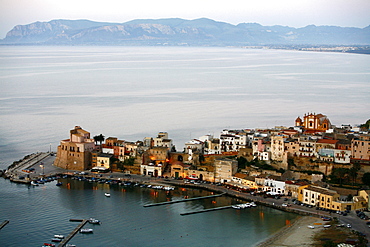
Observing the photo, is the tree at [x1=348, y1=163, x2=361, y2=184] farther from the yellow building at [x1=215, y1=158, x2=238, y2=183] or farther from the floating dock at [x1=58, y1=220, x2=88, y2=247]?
the floating dock at [x1=58, y1=220, x2=88, y2=247]

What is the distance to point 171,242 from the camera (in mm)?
14414

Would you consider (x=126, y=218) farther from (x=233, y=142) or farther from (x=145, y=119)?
(x=145, y=119)

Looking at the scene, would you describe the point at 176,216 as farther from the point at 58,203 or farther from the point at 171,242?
the point at 58,203

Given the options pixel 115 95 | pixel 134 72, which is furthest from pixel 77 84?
pixel 134 72

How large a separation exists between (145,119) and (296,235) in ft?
63.6

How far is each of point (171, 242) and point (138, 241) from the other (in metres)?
0.78

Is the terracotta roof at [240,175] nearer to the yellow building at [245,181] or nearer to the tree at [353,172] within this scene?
the yellow building at [245,181]

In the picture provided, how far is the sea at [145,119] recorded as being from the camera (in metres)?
15.3

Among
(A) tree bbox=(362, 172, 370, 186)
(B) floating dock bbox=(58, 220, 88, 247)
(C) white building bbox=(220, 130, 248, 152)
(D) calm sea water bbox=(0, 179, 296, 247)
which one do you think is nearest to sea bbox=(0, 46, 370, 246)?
(D) calm sea water bbox=(0, 179, 296, 247)

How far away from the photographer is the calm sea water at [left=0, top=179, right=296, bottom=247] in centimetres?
1455

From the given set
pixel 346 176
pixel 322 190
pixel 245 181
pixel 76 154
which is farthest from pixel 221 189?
pixel 76 154

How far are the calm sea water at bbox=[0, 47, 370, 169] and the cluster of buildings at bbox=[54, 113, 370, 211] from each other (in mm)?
3825

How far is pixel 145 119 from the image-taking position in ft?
109

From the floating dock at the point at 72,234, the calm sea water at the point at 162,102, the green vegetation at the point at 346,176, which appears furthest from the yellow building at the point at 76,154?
the green vegetation at the point at 346,176
